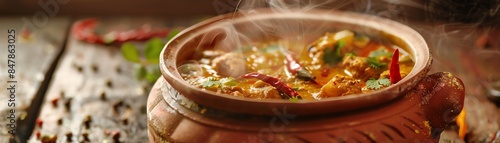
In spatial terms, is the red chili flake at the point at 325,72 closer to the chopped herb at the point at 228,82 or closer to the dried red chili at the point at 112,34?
the chopped herb at the point at 228,82

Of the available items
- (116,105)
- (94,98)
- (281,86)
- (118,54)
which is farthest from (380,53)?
(118,54)

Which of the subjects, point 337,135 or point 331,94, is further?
point 331,94

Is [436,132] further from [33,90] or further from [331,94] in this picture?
[33,90]

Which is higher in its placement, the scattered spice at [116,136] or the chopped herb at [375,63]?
the chopped herb at [375,63]

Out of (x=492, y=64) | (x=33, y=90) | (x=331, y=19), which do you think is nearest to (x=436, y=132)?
(x=331, y=19)

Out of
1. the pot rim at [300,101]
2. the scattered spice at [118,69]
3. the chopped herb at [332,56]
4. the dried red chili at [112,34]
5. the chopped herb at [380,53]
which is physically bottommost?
the scattered spice at [118,69]

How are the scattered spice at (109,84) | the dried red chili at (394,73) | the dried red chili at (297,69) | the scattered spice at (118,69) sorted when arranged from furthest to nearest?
the scattered spice at (118,69) → the scattered spice at (109,84) → the dried red chili at (297,69) → the dried red chili at (394,73)

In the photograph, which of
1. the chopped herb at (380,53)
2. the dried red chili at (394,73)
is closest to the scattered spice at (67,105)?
the chopped herb at (380,53)

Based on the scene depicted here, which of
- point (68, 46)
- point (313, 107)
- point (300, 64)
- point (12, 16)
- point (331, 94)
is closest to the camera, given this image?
point (313, 107)
